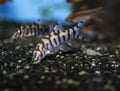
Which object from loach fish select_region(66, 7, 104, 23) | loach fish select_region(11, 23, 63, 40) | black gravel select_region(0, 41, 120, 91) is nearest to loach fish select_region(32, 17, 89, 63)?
black gravel select_region(0, 41, 120, 91)

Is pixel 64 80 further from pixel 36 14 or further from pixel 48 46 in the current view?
pixel 36 14

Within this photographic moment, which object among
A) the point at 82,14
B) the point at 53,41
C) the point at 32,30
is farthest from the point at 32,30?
the point at 82,14

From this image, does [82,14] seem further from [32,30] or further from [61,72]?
[61,72]

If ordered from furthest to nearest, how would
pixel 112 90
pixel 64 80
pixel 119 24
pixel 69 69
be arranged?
pixel 119 24
pixel 69 69
pixel 64 80
pixel 112 90

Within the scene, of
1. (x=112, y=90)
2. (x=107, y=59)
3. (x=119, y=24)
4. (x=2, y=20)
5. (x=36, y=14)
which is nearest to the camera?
(x=112, y=90)

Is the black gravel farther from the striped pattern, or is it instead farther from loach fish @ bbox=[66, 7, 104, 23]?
loach fish @ bbox=[66, 7, 104, 23]

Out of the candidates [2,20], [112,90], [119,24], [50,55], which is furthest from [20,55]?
[2,20]
